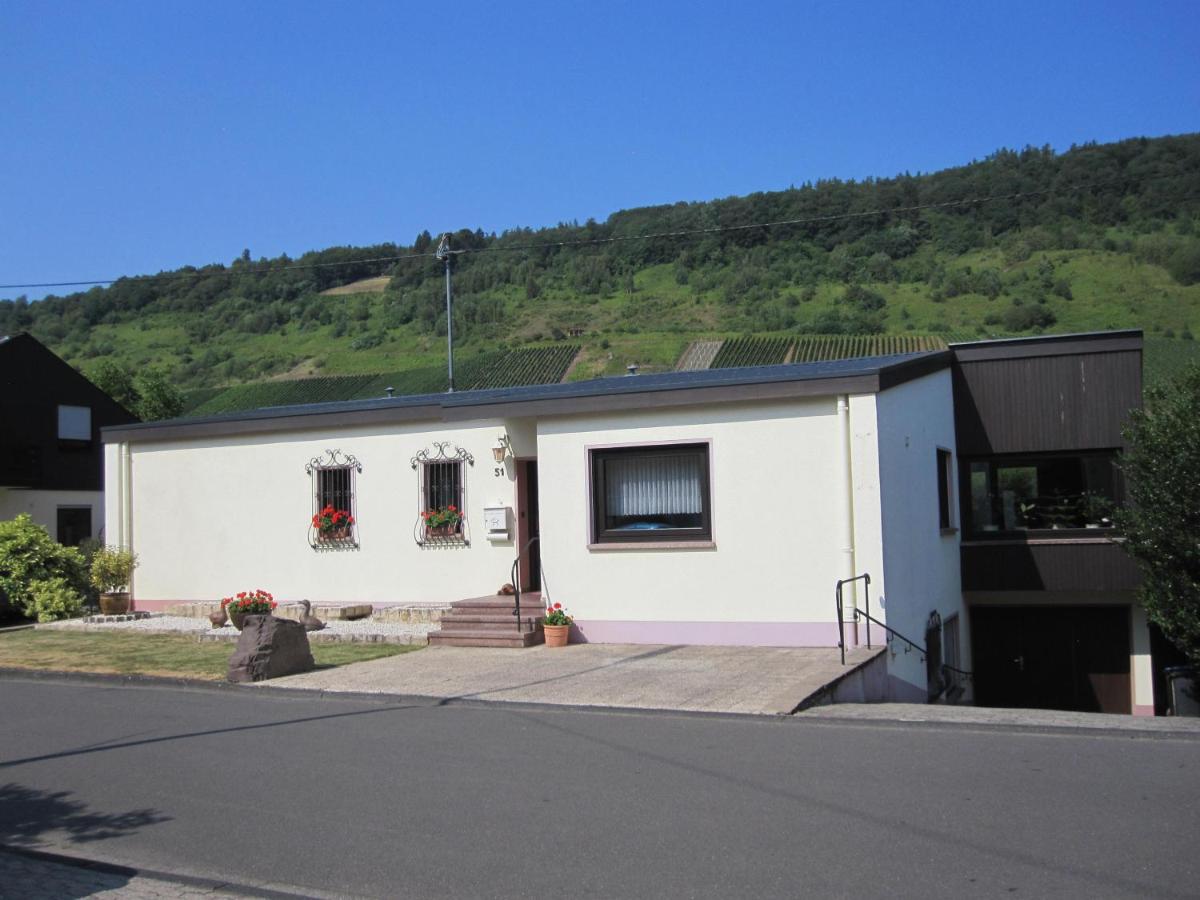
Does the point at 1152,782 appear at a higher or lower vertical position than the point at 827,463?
lower

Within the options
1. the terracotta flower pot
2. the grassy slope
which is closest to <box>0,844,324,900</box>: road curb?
the terracotta flower pot

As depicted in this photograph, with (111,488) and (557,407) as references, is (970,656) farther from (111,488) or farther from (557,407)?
(111,488)

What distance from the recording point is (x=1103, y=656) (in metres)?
18.8

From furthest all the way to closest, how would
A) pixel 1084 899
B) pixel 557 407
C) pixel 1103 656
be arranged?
1. pixel 1103 656
2. pixel 557 407
3. pixel 1084 899

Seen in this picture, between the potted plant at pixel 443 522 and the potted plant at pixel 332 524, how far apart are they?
56.7 inches

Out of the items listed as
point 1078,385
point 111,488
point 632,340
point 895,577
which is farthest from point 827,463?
point 632,340

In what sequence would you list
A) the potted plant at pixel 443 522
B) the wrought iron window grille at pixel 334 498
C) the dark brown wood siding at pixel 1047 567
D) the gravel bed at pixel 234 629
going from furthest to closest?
the wrought iron window grille at pixel 334 498 → the dark brown wood siding at pixel 1047 567 → the potted plant at pixel 443 522 → the gravel bed at pixel 234 629

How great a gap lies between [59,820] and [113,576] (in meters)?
13.2

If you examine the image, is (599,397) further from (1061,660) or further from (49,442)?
(49,442)

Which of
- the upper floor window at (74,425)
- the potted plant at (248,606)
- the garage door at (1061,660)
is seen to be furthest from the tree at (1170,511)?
the upper floor window at (74,425)

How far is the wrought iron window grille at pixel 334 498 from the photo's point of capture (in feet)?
57.9

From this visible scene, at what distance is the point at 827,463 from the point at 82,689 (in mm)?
9113

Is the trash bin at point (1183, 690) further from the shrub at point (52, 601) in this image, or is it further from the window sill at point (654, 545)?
the shrub at point (52, 601)

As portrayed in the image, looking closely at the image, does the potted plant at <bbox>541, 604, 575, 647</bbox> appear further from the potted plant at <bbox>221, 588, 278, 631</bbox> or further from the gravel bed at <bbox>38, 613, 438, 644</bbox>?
the potted plant at <bbox>221, 588, 278, 631</bbox>
